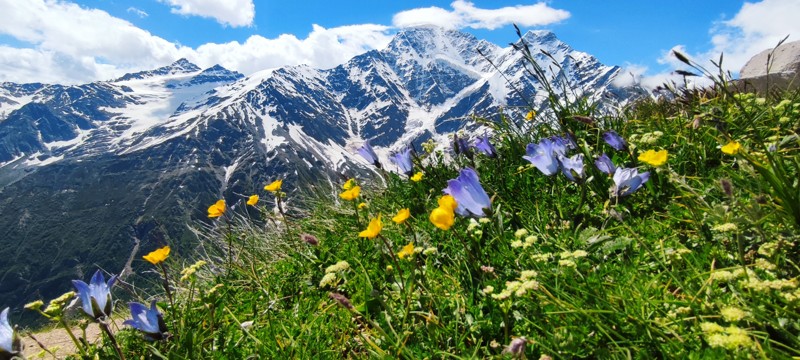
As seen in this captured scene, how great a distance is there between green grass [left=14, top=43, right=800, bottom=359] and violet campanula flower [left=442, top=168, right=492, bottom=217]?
10cm

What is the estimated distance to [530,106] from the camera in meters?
5.25

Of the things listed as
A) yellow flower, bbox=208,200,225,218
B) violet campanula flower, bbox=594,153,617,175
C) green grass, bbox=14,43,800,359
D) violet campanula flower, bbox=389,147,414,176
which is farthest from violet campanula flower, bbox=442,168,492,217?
yellow flower, bbox=208,200,225,218

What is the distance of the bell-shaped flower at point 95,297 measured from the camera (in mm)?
2412

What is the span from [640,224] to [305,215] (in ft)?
17.9

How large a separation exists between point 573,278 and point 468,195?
2.40 feet

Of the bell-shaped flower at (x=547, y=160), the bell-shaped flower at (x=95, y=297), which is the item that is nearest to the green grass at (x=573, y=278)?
the bell-shaped flower at (x=547, y=160)

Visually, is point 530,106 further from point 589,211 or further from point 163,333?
point 163,333

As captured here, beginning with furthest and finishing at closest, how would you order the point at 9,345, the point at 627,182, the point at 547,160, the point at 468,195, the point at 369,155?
the point at 369,155 < the point at 547,160 < the point at 627,182 < the point at 468,195 < the point at 9,345

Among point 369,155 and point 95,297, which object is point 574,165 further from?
point 95,297

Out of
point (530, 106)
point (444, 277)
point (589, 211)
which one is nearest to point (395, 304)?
point (444, 277)

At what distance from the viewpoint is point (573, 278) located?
2338mm

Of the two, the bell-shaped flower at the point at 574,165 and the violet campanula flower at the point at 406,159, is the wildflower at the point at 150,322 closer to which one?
the violet campanula flower at the point at 406,159

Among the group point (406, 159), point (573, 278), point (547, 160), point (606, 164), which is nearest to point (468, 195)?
point (573, 278)

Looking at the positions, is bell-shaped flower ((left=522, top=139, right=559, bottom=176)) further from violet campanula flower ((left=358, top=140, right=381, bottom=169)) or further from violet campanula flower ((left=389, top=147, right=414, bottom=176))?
violet campanula flower ((left=358, top=140, right=381, bottom=169))
